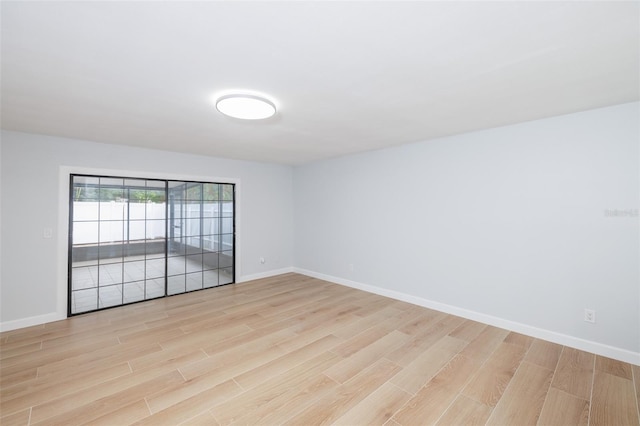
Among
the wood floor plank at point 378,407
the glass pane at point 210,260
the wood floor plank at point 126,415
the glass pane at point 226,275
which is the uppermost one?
the glass pane at point 210,260

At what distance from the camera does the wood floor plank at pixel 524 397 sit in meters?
1.87

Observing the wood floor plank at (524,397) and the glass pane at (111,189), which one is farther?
the glass pane at (111,189)

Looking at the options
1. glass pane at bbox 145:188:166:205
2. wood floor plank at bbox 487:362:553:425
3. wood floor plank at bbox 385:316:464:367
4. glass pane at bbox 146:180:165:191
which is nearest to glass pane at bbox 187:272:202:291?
glass pane at bbox 145:188:166:205

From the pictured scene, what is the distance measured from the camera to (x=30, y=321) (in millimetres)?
3398

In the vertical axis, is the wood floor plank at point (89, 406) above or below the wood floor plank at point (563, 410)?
below

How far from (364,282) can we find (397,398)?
2.75m

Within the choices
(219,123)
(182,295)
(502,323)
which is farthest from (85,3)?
(502,323)

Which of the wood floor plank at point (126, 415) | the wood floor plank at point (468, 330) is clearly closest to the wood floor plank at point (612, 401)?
the wood floor plank at point (468, 330)

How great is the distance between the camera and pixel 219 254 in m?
5.29

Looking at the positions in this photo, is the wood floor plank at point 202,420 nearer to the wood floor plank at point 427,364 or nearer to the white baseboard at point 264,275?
the wood floor plank at point 427,364

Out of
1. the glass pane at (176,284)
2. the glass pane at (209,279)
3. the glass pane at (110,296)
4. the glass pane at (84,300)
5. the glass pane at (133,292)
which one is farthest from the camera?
the glass pane at (209,279)

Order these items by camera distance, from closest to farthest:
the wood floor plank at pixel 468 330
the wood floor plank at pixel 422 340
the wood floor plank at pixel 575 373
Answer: the wood floor plank at pixel 575 373
the wood floor plank at pixel 422 340
the wood floor plank at pixel 468 330

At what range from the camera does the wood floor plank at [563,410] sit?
185 centimetres

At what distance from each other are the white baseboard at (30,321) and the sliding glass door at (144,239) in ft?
0.62
